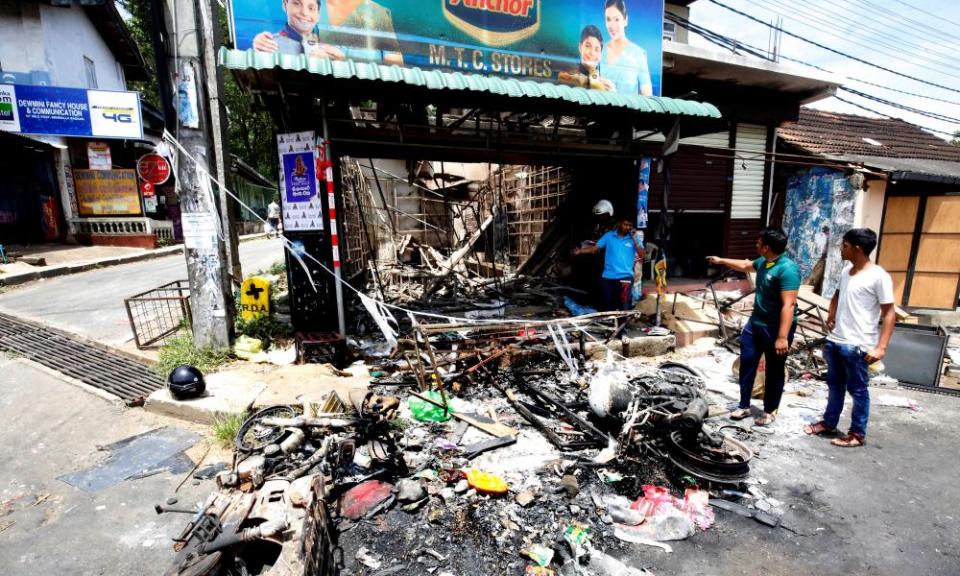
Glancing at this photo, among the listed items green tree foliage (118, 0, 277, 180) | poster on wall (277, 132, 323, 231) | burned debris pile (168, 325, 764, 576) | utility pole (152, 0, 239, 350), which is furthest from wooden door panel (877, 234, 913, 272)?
green tree foliage (118, 0, 277, 180)

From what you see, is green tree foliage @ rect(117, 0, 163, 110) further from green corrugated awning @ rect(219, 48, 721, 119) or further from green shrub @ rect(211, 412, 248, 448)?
green shrub @ rect(211, 412, 248, 448)

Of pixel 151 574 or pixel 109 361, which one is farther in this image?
pixel 109 361

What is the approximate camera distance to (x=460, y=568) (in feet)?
9.17

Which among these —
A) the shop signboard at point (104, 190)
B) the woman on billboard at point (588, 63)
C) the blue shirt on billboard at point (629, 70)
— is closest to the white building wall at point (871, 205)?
the blue shirt on billboard at point (629, 70)

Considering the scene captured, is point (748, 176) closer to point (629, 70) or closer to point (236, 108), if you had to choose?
point (629, 70)

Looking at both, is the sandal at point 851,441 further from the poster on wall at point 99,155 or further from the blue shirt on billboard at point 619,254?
the poster on wall at point 99,155

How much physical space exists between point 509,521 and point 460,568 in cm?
54

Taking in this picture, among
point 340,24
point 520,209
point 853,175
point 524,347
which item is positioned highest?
point 340,24

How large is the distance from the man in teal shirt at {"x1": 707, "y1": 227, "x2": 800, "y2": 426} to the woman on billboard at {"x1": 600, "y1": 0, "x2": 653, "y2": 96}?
4377 mm

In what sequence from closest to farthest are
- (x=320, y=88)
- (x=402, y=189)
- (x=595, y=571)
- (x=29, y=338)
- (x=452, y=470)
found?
(x=595, y=571), (x=452, y=470), (x=320, y=88), (x=29, y=338), (x=402, y=189)

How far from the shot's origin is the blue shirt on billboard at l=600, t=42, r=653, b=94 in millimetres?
7508

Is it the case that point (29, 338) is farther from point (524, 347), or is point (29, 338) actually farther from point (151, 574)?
point (524, 347)

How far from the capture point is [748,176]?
439 inches

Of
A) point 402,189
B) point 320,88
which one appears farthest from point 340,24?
point 402,189
